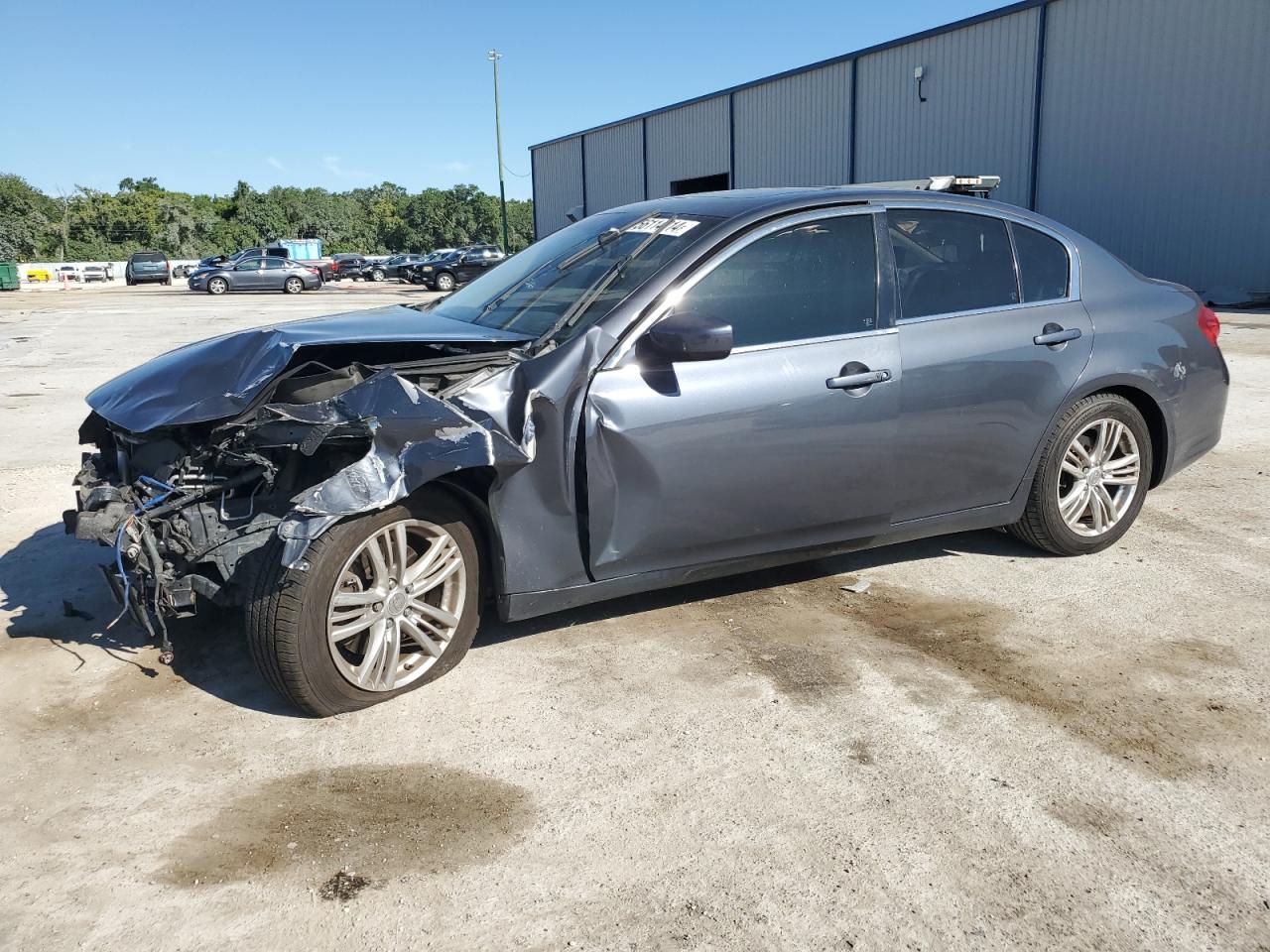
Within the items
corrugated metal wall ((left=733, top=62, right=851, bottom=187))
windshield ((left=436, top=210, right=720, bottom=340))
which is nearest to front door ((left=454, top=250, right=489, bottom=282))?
corrugated metal wall ((left=733, top=62, right=851, bottom=187))

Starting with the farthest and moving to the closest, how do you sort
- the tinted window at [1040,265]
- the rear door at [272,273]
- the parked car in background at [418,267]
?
1. the parked car in background at [418,267]
2. the rear door at [272,273]
3. the tinted window at [1040,265]

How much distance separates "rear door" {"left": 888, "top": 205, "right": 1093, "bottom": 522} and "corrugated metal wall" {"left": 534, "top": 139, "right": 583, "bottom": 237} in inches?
1480

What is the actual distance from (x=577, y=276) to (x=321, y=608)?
1717 millimetres

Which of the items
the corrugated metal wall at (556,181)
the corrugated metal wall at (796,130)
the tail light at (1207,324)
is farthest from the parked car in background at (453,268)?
the tail light at (1207,324)

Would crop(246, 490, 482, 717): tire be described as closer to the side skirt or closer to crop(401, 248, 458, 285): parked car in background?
the side skirt

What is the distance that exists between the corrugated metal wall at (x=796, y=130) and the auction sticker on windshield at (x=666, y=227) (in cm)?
2490

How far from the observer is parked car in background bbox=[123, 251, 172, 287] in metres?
46.5

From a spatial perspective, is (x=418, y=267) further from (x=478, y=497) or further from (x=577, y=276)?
(x=478, y=497)

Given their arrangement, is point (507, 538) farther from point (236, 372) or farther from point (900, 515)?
point (900, 515)

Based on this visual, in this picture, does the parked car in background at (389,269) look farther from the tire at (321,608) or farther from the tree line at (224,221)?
the tire at (321,608)

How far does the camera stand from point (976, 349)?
Answer: 421 cm

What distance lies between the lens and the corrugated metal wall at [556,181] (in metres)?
42.2

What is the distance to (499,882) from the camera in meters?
2.54

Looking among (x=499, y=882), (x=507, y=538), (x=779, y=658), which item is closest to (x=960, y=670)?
(x=779, y=658)
